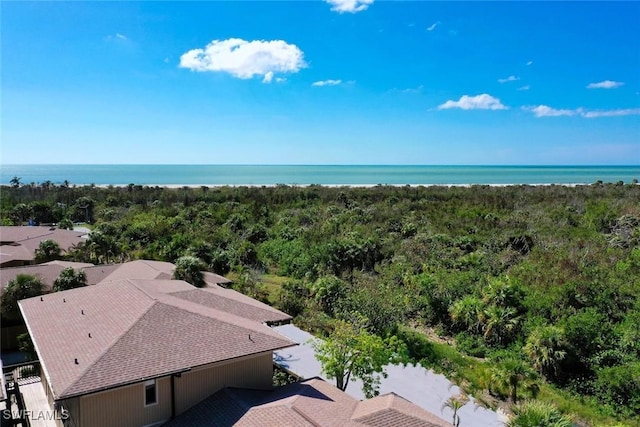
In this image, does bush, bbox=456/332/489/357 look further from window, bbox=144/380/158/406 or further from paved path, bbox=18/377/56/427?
paved path, bbox=18/377/56/427

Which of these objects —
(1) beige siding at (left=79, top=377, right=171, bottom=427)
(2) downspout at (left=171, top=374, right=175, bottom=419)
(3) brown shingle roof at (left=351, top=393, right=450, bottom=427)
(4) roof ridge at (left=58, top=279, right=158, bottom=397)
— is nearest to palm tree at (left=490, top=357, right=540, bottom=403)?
(3) brown shingle roof at (left=351, top=393, right=450, bottom=427)

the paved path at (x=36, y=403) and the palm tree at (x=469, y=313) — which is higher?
the palm tree at (x=469, y=313)

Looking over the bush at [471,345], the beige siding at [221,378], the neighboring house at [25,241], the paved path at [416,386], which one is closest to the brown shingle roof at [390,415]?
the beige siding at [221,378]

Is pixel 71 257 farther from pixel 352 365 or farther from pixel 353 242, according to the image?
pixel 352 365

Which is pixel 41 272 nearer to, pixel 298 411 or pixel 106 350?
pixel 106 350

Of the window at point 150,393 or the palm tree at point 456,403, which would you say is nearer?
the window at point 150,393

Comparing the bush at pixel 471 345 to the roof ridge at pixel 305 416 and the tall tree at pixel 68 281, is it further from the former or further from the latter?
the tall tree at pixel 68 281

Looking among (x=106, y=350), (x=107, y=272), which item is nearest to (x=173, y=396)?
(x=106, y=350)

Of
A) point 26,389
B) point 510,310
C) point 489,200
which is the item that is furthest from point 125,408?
point 489,200
